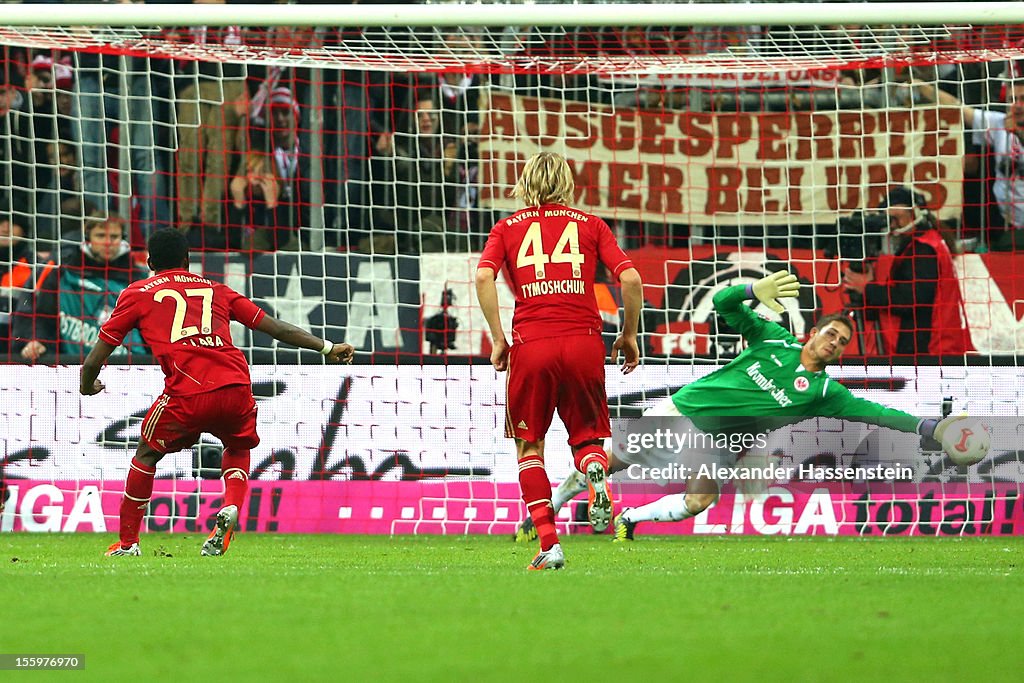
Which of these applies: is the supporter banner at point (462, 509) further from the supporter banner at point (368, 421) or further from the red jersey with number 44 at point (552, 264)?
the red jersey with number 44 at point (552, 264)

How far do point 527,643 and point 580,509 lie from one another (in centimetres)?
682

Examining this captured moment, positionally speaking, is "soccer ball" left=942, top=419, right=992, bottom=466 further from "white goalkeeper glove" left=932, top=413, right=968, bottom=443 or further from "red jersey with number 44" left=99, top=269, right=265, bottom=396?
"red jersey with number 44" left=99, top=269, right=265, bottom=396

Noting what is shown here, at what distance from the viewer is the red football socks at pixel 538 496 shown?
6.63 meters


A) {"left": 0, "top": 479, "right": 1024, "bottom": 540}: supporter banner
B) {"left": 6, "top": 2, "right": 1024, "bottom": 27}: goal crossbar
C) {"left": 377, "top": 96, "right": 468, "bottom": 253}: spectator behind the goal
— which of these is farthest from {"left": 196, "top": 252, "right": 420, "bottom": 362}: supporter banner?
{"left": 6, "top": 2, "right": 1024, "bottom": 27}: goal crossbar

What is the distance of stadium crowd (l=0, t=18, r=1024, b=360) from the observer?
12312mm

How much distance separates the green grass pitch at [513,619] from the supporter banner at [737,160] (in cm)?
591

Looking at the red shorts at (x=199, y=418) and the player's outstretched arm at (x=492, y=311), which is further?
the red shorts at (x=199, y=418)

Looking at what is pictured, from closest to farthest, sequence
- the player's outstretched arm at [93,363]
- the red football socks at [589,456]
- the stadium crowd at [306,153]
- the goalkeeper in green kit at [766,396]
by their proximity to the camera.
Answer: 1. the red football socks at [589,456]
2. the player's outstretched arm at [93,363]
3. the goalkeeper in green kit at [766,396]
4. the stadium crowd at [306,153]

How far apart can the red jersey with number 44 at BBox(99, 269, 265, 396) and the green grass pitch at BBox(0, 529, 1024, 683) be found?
0.95 m

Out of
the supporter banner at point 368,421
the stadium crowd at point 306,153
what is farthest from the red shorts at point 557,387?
the stadium crowd at point 306,153

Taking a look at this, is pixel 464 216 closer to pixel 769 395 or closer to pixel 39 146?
pixel 769 395

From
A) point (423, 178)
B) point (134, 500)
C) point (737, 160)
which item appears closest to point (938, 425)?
point (737, 160)

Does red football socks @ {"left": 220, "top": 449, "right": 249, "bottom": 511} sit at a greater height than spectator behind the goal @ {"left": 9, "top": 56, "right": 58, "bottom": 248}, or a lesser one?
lesser

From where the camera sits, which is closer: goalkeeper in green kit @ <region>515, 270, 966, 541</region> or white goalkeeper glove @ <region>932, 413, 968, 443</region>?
goalkeeper in green kit @ <region>515, 270, 966, 541</region>
